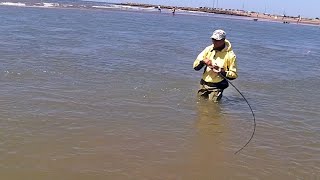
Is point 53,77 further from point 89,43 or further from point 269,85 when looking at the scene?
point 89,43

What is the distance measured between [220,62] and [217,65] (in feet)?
A: 0.32

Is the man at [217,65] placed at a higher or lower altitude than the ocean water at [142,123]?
higher

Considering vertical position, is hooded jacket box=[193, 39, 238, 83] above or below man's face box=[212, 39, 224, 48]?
below

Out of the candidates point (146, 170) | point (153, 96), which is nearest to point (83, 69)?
point (153, 96)

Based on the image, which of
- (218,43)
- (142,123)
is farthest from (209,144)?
(218,43)

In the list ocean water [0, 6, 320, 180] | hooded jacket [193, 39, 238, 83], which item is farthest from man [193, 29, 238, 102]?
ocean water [0, 6, 320, 180]

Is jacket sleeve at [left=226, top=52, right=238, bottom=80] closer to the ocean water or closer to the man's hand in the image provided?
the man's hand

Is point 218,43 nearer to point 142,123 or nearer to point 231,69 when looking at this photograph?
point 231,69

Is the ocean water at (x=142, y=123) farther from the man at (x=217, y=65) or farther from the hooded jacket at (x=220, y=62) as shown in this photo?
the hooded jacket at (x=220, y=62)

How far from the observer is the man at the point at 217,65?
797cm

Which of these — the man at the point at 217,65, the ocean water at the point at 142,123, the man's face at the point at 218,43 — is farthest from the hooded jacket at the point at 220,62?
the ocean water at the point at 142,123

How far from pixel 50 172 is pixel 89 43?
477 inches

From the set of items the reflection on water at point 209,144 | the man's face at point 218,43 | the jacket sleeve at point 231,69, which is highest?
the man's face at point 218,43

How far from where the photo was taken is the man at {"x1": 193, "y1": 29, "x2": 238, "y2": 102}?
7.97 m
